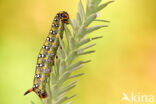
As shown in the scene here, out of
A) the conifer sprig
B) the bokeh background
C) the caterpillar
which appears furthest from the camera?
the bokeh background

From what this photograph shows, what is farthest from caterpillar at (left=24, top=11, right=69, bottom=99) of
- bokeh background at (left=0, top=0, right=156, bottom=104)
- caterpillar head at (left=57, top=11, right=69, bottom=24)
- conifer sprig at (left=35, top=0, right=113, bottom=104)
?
bokeh background at (left=0, top=0, right=156, bottom=104)

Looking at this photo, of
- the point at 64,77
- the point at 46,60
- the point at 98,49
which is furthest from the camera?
the point at 98,49

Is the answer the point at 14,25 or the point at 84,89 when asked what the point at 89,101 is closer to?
the point at 84,89

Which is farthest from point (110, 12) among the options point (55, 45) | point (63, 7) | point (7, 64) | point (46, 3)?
point (55, 45)

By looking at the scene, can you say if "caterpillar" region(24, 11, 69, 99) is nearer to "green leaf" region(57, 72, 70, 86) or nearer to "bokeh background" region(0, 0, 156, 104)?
"green leaf" region(57, 72, 70, 86)

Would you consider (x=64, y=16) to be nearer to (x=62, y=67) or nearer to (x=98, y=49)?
(x=62, y=67)

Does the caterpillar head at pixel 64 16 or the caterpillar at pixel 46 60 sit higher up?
the caterpillar head at pixel 64 16

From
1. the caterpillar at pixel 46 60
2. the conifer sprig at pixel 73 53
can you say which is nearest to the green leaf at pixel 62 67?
the conifer sprig at pixel 73 53

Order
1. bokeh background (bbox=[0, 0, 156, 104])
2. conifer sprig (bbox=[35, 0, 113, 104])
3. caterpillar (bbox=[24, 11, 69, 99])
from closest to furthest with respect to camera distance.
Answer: conifer sprig (bbox=[35, 0, 113, 104]), caterpillar (bbox=[24, 11, 69, 99]), bokeh background (bbox=[0, 0, 156, 104])

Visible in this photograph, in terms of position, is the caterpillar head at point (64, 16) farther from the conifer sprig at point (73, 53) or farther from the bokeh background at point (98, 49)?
the bokeh background at point (98, 49)

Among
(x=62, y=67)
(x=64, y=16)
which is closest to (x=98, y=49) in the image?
(x=64, y=16)
